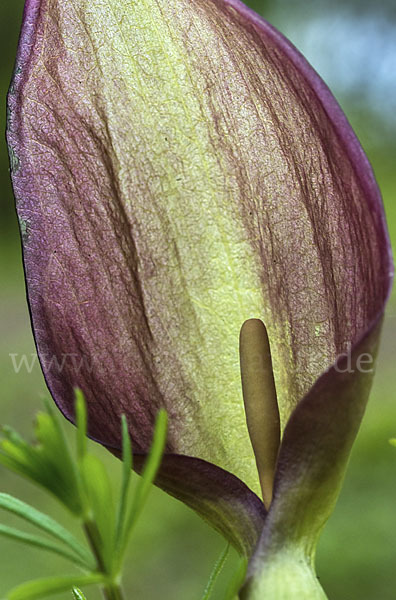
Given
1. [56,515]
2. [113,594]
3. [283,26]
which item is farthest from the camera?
[283,26]

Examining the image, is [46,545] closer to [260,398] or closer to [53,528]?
[53,528]

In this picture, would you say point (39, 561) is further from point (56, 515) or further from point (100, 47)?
point (100, 47)

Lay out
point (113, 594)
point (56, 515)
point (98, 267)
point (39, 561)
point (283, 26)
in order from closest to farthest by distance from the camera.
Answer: point (113, 594) → point (98, 267) → point (39, 561) → point (56, 515) → point (283, 26)

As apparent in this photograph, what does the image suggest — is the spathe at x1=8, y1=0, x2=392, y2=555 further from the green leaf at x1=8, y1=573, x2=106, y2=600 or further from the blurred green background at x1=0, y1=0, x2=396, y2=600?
the blurred green background at x1=0, y1=0, x2=396, y2=600

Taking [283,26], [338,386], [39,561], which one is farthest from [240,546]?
[283,26]

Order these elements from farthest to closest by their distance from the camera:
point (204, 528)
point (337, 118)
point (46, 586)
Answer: point (204, 528), point (337, 118), point (46, 586)

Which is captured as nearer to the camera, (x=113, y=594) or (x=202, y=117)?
(x=113, y=594)

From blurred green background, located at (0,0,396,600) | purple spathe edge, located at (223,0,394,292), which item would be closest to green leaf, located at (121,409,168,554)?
purple spathe edge, located at (223,0,394,292)

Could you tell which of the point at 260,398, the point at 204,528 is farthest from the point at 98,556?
the point at 204,528
